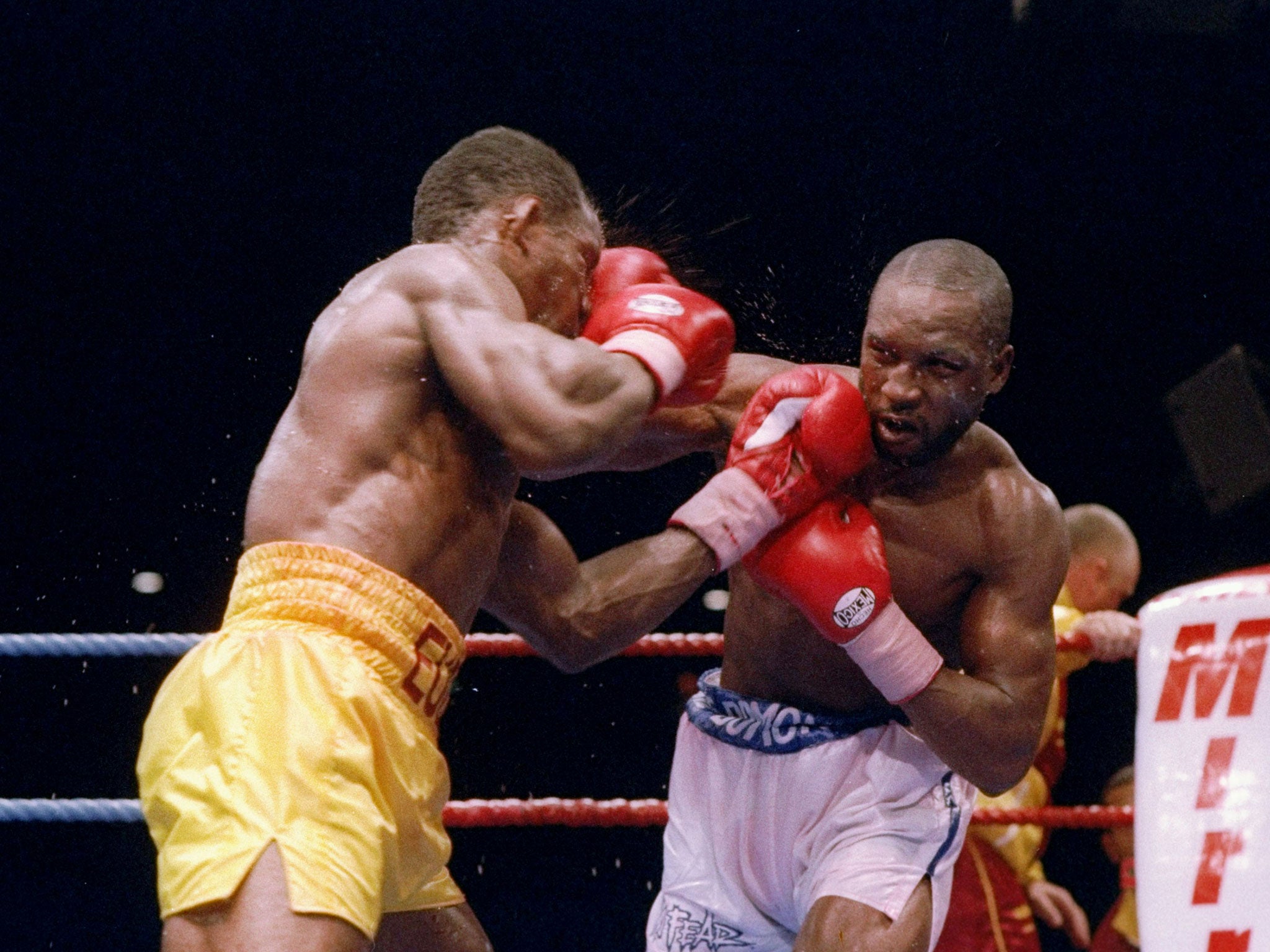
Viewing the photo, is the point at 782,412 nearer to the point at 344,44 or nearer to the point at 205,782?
the point at 205,782

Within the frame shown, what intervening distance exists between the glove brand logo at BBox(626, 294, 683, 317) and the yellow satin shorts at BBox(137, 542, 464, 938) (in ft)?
1.74

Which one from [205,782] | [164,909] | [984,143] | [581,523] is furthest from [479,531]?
[984,143]

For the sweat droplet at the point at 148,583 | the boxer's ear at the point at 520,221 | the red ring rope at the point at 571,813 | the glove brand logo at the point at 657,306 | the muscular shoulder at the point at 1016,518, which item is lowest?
the sweat droplet at the point at 148,583

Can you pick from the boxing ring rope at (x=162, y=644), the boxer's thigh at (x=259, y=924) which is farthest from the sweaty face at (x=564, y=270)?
the boxer's thigh at (x=259, y=924)

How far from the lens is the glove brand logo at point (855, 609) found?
204 cm

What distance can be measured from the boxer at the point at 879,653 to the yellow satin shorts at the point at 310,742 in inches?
16.2

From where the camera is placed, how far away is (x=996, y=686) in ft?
6.93

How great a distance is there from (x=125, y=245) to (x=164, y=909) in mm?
4055

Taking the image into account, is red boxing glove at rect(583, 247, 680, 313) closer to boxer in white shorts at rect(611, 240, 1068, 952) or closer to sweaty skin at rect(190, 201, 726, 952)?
boxer in white shorts at rect(611, 240, 1068, 952)

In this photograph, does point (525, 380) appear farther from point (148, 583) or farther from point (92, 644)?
point (148, 583)

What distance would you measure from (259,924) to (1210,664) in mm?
964

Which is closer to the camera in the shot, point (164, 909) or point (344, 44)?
point (164, 909)

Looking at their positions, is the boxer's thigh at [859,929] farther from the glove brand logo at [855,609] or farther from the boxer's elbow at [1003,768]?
the glove brand logo at [855,609]

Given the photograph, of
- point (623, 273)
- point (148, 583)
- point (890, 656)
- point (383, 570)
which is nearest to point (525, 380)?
point (383, 570)
